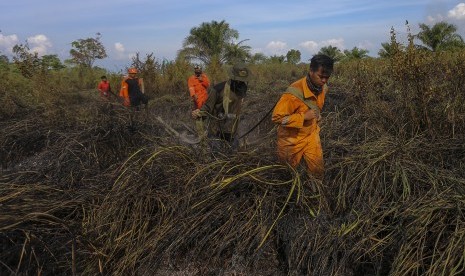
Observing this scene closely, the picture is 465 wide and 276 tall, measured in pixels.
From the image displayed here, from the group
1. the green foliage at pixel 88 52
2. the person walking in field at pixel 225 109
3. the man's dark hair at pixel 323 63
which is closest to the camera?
the man's dark hair at pixel 323 63

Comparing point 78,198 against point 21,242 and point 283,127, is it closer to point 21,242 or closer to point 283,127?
point 21,242

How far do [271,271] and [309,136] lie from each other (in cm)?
136

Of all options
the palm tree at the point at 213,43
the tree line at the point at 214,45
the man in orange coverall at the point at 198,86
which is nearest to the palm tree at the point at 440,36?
the tree line at the point at 214,45

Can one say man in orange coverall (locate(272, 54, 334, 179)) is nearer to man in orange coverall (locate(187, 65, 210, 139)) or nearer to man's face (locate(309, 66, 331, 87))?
man's face (locate(309, 66, 331, 87))

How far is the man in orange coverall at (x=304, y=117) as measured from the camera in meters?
3.64

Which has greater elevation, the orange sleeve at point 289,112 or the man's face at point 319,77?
the man's face at point 319,77

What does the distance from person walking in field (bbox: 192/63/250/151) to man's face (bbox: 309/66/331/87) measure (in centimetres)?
98

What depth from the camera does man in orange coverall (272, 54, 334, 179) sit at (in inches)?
143

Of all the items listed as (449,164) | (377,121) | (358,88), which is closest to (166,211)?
(449,164)

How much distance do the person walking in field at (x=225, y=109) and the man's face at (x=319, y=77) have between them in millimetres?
983

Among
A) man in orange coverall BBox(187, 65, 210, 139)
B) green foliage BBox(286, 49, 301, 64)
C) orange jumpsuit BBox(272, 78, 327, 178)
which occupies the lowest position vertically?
orange jumpsuit BBox(272, 78, 327, 178)

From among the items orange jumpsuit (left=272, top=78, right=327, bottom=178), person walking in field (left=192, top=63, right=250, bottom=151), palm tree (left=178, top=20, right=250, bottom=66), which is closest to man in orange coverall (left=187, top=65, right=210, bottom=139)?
person walking in field (left=192, top=63, right=250, bottom=151)

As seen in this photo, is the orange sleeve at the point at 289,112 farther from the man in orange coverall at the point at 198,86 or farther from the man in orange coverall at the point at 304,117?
the man in orange coverall at the point at 198,86

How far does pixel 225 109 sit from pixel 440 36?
2137 cm
